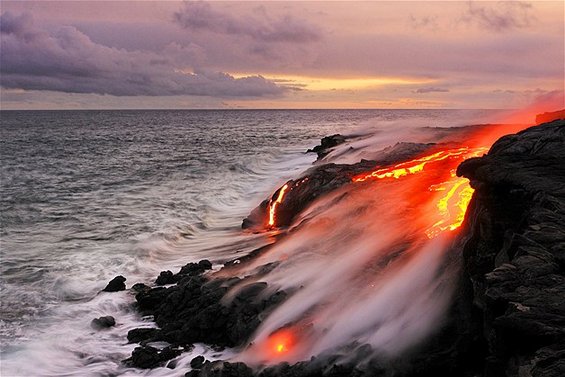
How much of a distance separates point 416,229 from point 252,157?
50.0 meters

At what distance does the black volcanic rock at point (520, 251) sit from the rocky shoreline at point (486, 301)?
19mm

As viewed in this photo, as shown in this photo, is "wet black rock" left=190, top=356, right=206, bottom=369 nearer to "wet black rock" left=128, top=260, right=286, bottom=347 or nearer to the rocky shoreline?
the rocky shoreline

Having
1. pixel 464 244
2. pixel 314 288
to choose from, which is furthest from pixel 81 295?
pixel 464 244

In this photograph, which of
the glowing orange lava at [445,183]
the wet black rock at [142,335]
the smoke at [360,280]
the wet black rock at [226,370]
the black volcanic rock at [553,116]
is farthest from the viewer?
the black volcanic rock at [553,116]

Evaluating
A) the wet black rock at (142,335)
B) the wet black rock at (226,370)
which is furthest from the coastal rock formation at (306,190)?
the wet black rock at (226,370)

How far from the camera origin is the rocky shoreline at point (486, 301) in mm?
Result: 8609

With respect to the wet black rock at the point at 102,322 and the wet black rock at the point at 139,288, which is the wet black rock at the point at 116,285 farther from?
the wet black rock at the point at 102,322

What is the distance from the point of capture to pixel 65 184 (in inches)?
1938

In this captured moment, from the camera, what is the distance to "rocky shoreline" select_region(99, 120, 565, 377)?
339 inches

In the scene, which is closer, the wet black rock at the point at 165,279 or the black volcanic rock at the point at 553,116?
the wet black rock at the point at 165,279

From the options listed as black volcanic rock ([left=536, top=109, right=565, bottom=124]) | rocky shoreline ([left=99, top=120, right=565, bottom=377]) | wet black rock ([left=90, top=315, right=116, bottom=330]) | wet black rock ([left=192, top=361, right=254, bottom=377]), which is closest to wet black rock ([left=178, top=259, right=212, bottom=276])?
rocky shoreline ([left=99, top=120, right=565, bottom=377])

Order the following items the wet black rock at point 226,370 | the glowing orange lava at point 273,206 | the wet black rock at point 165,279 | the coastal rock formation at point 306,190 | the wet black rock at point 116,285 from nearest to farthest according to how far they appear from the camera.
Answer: the wet black rock at point 226,370 → the wet black rock at point 116,285 → the wet black rock at point 165,279 → the coastal rock formation at point 306,190 → the glowing orange lava at point 273,206

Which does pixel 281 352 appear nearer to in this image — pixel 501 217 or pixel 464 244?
pixel 464 244

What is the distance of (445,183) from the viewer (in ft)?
74.1
